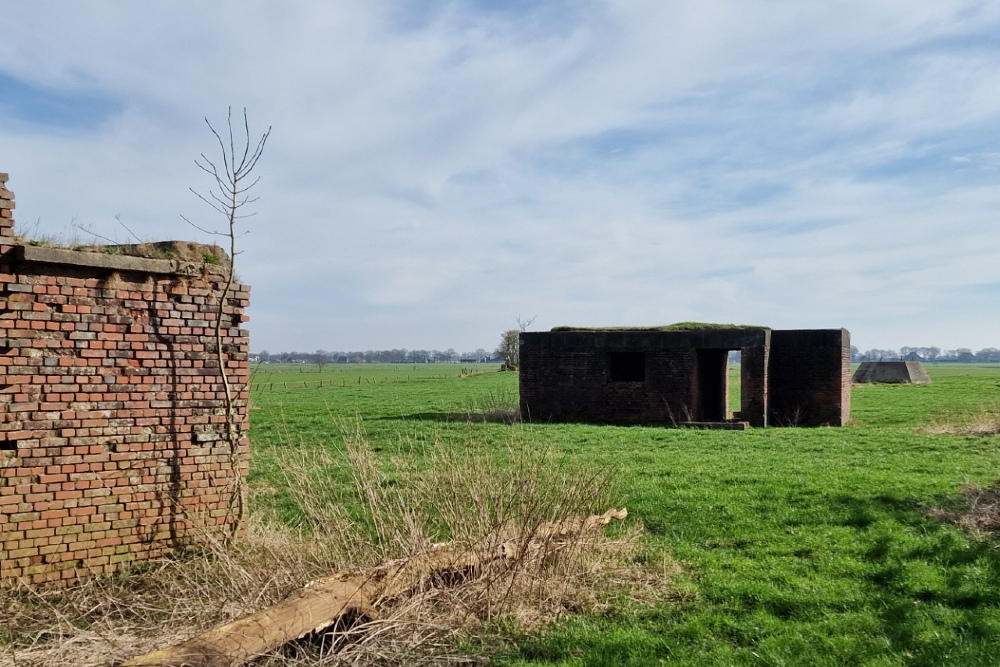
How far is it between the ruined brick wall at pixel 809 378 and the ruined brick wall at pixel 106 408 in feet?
55.5

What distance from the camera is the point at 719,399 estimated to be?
2131 centimetres

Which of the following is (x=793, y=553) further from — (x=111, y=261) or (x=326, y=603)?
(x=111, y=261)

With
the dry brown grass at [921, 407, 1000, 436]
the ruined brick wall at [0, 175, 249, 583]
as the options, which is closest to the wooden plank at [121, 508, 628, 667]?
the ruined brick wall at [0, 175, 249, 583]

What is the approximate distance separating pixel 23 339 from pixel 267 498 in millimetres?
4295

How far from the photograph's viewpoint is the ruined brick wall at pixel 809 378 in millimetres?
20594

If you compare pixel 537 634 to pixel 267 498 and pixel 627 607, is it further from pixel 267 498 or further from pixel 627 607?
pixel 267 498

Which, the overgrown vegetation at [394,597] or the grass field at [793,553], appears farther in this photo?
the grass field at [793,553]

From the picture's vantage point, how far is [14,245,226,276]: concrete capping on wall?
249 inches

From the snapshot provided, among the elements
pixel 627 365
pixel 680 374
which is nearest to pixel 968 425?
pixel 680 374

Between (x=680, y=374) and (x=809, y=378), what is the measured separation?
3966 mm

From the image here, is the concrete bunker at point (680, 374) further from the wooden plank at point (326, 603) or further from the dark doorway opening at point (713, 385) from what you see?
the wooden plank at point (326, 603)

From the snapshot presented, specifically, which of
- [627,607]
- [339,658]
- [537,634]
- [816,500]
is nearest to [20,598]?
[339,658]

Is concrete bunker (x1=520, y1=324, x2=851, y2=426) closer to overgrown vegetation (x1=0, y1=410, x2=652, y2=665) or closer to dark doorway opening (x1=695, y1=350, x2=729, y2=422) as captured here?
dark doorway opening (x1=695, y1=350, x2=729, y2=422)

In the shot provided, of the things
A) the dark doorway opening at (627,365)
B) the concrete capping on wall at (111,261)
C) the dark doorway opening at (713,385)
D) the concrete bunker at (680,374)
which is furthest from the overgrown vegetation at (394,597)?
the dark doorway opening at (713,385)
